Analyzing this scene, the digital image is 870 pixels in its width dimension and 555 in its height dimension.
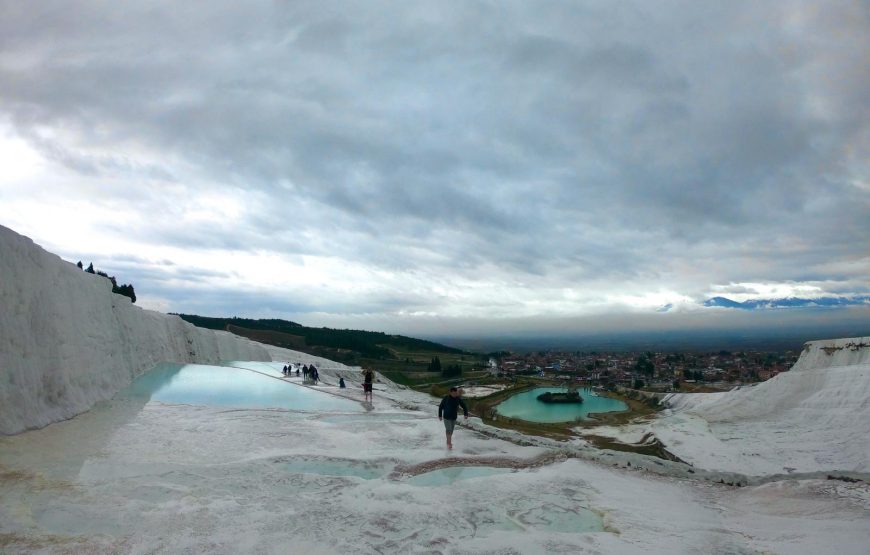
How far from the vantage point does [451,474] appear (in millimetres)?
8289

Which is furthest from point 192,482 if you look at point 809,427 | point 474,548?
point 809,427

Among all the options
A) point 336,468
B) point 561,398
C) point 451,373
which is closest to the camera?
point 336,468

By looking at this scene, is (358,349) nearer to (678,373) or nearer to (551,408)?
(551,408)

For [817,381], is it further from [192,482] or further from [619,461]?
[192,482]

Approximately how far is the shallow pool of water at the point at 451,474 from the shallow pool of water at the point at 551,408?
113 ft

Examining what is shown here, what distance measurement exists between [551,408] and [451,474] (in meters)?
46.2

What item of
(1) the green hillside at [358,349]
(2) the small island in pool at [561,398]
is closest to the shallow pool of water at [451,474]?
(2) the small island in pool at [561,398]

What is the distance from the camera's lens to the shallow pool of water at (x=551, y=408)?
44263 millimetres

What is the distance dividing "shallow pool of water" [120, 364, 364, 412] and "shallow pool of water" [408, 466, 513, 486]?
7.02 meters

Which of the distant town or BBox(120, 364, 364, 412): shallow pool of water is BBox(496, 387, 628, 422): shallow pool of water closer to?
the distant town

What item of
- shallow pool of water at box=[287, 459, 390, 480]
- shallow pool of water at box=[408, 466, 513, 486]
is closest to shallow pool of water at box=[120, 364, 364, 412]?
shallow pool of water at box=[287, 459, 390, 480]

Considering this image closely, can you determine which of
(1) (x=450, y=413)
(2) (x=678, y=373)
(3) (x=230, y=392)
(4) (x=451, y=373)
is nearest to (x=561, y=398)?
(2) (x=678, y=373)

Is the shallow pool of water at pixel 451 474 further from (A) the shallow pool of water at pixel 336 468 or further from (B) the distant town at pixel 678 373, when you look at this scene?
(B) the distant town at pixel 678 373

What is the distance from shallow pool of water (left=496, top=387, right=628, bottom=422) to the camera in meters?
44.3
